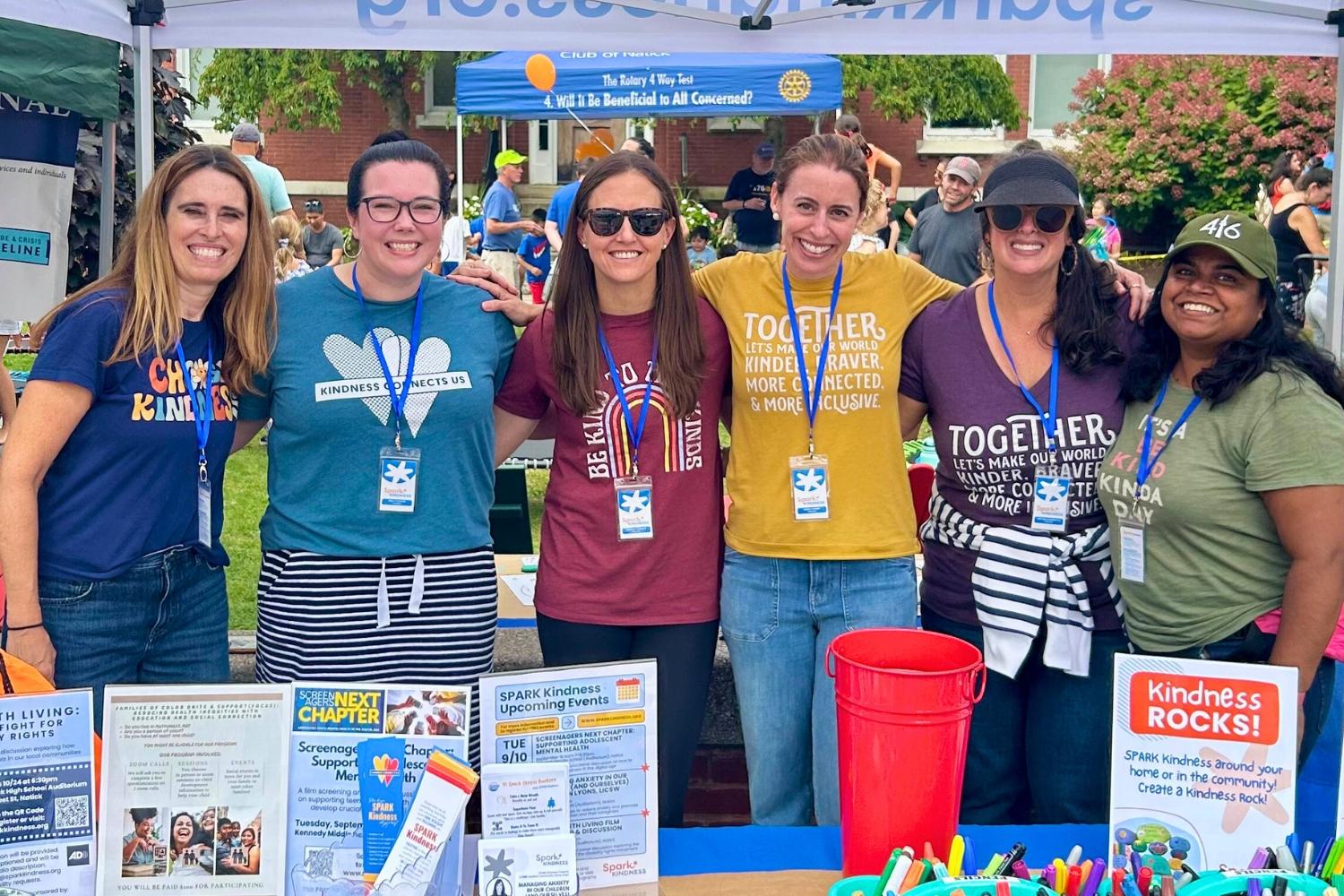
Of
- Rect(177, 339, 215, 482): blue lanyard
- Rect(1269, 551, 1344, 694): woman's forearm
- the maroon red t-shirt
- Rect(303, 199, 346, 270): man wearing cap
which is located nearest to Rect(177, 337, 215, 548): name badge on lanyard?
Rect(177, 339, 215, 482): blue lanyard

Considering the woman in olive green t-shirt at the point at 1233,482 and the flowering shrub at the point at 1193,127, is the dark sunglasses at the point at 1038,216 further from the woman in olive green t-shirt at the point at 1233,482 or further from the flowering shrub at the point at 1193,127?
the flowering shrub at the point at 1193,127

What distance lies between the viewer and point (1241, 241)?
2.35 meters

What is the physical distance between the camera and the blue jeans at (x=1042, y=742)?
256cm

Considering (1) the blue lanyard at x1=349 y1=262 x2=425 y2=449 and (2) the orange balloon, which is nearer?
(1) the blue lanyard at x1=349 y1=262 x2=425 y2=449

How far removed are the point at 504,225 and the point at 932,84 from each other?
7818 mm

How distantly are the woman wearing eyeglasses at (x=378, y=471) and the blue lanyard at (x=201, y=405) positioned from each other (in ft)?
0.40

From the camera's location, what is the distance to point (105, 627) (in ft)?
8.07

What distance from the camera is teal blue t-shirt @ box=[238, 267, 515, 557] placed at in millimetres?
2525

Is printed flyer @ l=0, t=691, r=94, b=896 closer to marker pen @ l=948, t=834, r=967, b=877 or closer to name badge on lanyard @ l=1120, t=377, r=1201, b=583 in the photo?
marker pen @ l=948, t=834, r=967, b=877

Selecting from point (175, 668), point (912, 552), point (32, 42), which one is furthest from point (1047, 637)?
point (32, 42)

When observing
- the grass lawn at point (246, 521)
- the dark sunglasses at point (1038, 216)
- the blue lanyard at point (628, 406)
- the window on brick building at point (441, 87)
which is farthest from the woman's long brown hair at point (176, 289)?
the window on brick building at point (441, 87)

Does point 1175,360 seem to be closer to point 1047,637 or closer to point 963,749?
point 1047,637

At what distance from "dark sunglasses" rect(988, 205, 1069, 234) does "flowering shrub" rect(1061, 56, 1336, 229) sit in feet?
48.9

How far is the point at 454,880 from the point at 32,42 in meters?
2.82
